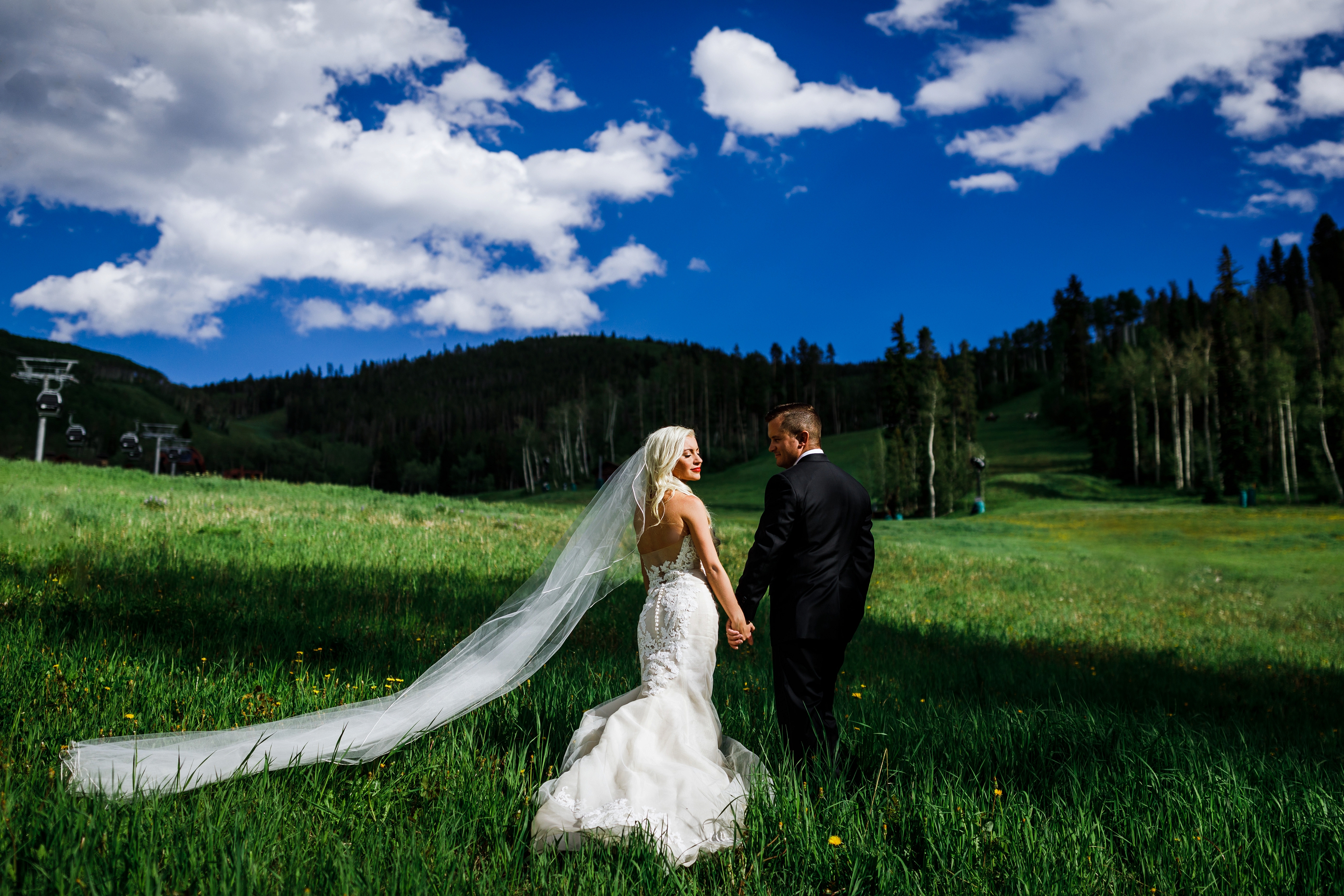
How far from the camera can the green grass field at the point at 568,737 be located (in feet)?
10.9

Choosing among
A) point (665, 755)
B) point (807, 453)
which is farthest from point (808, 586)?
point (665, 755)

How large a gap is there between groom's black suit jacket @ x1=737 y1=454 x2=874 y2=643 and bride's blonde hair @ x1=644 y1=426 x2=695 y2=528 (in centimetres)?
70

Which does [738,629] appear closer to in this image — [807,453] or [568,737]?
[807,453]

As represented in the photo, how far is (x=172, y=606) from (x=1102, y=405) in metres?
86.6

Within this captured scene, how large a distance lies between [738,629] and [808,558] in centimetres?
71

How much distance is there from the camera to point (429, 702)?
4742 millimetres

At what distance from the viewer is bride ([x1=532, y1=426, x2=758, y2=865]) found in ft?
12.6

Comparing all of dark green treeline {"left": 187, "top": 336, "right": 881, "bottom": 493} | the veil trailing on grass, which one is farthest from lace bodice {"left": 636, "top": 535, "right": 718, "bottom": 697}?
dark green treeline {"left": 187, "top": 336, "right": 881, "bottom": 493}

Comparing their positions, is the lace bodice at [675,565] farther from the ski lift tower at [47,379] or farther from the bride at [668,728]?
the ski lift tower at [47,379]

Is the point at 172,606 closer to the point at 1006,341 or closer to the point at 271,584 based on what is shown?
the point at 271,584

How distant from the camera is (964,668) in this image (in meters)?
9.47

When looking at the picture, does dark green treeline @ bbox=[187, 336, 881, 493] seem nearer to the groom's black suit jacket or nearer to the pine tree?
the pine tree

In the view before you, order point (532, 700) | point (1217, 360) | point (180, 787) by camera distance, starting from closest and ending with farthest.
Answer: point (180, 787) → point (532, 700) → point (1217, 360)

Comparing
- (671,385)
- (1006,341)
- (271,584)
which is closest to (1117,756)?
(271,584)
